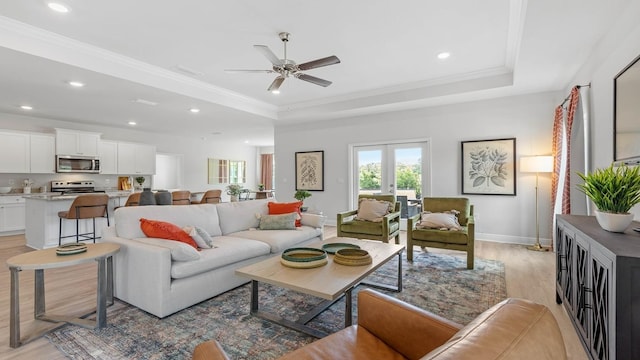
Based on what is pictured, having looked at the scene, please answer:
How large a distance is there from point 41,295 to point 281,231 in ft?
7.37

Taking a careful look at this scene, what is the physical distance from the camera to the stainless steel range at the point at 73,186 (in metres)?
6.94

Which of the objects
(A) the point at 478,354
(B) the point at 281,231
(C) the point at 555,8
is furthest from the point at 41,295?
(C) the point at 555,8

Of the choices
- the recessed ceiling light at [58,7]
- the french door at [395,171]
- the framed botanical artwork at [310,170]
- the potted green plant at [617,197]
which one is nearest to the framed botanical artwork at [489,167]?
the french door at [395,171]

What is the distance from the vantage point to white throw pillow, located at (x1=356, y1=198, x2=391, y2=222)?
4.62 meters

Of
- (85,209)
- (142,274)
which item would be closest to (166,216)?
(142,274)

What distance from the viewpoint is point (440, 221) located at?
398cm

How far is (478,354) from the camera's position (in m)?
0.60

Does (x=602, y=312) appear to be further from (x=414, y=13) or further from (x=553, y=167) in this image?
(x=553, y=167)

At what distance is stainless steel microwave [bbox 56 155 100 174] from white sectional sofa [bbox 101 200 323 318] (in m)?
5.31

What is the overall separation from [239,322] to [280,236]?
1.30 meters

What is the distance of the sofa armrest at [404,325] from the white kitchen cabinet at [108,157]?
8.24 metres

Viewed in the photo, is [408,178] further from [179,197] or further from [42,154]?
[42,154]

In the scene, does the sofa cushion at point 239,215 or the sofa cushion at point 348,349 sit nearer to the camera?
the sofa cushion at point 348,349

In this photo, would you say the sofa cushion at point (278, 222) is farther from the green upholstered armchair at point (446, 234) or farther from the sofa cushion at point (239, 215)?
the green upholstered armchair at point (446, 234)
